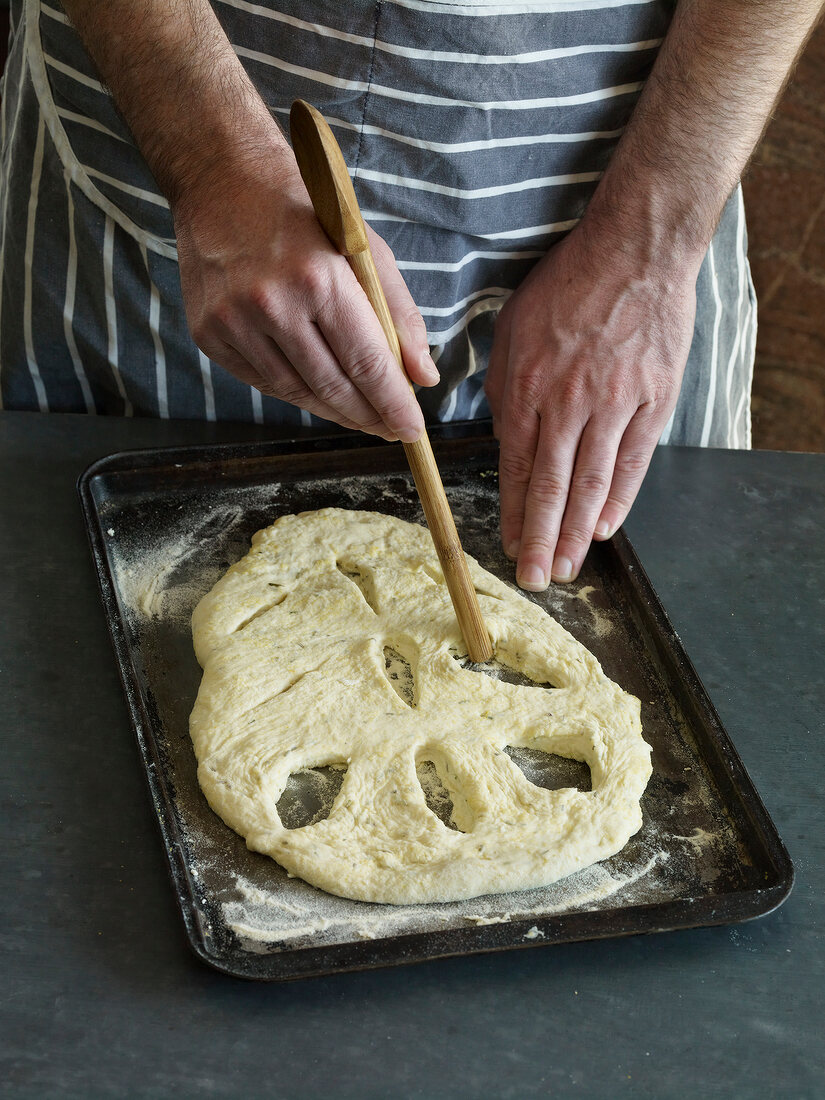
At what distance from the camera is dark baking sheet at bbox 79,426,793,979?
2.96 feet

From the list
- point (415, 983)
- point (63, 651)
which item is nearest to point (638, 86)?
point (63, 651)

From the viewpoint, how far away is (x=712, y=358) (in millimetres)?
1726

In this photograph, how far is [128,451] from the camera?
1.42 meters

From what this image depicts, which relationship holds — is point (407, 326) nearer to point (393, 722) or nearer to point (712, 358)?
point (393, 722)

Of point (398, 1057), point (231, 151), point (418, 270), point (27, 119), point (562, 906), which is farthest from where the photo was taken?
point (27, 119)

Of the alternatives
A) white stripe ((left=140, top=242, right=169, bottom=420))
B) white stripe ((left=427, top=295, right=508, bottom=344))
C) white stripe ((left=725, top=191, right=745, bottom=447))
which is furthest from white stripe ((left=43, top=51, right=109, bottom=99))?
white stripe ((left=725, top=191, right=745, bottom=447))

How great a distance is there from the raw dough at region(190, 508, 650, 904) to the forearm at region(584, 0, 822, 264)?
0.53m

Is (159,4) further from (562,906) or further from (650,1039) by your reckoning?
(650,1039)

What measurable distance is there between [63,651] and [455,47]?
0.89 meters

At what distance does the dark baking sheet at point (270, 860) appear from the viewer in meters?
0.90

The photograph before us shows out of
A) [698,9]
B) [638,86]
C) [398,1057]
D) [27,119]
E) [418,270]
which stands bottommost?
[398,1057]

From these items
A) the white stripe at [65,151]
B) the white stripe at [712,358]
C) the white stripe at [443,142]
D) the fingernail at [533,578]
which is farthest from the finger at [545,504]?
the white stripe at [65,151]

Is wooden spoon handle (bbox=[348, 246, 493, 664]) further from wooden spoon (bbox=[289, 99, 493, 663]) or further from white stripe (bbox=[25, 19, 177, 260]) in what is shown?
white stripe (bbox=[25, 19, 177, 260])

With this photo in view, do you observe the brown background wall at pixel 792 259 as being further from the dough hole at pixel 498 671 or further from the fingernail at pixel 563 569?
the dough hole at pixel 498 671
